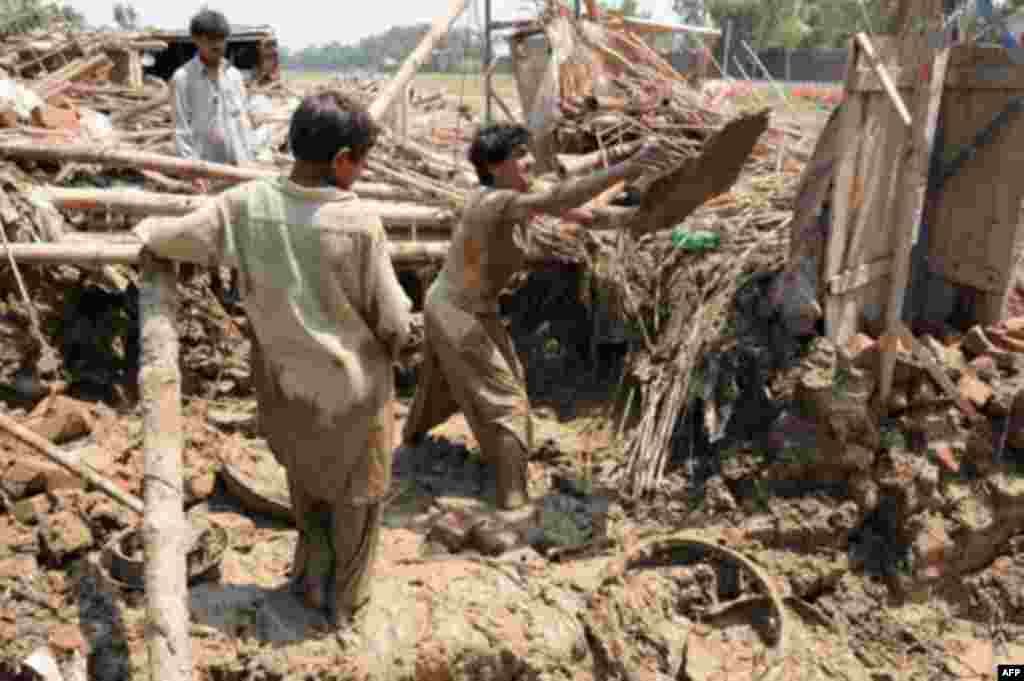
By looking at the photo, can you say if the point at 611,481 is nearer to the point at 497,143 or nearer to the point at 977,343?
the point at 497,143

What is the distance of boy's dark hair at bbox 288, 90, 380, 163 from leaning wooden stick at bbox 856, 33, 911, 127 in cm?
264

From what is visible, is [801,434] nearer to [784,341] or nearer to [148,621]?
[784,341]

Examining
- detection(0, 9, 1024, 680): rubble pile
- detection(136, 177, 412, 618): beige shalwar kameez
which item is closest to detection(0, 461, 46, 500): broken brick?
detection(0, 9, 1024, 680): rubble pile

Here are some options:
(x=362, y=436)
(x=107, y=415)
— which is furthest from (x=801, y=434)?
(x=107, y=415)

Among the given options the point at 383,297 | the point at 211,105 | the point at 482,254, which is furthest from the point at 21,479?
the point at 211,105

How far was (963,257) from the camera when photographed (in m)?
5.00

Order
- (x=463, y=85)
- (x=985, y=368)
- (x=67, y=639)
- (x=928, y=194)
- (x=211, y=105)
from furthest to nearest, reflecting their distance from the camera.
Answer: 1. (x=463, y=85)
2. (x=211, y=105)
3. (x=928, y=194)
4. (x=985, y=368)
5. (x=67, y=639)

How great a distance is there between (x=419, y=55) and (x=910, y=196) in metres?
3.67

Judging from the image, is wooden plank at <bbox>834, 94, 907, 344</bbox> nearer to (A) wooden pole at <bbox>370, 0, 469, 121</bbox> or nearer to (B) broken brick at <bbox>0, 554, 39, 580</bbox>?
(A) wooden pole at <bbox>370, 0, 469, 121</bbox>

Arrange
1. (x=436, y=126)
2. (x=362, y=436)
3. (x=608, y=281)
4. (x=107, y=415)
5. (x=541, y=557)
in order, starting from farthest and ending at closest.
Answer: (x=436, y=126) → (x=608, y=281) → (x=107, y=415) → (x=541, y=557) → (x=362, y=436)

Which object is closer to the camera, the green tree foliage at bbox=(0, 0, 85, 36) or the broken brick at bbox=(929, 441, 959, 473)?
the broken brick at bbox=(929, 441, 959, 473)

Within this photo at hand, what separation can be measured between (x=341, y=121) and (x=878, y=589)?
369 cm

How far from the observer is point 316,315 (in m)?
2.80

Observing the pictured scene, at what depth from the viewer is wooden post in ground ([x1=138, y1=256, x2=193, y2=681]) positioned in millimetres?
2672
